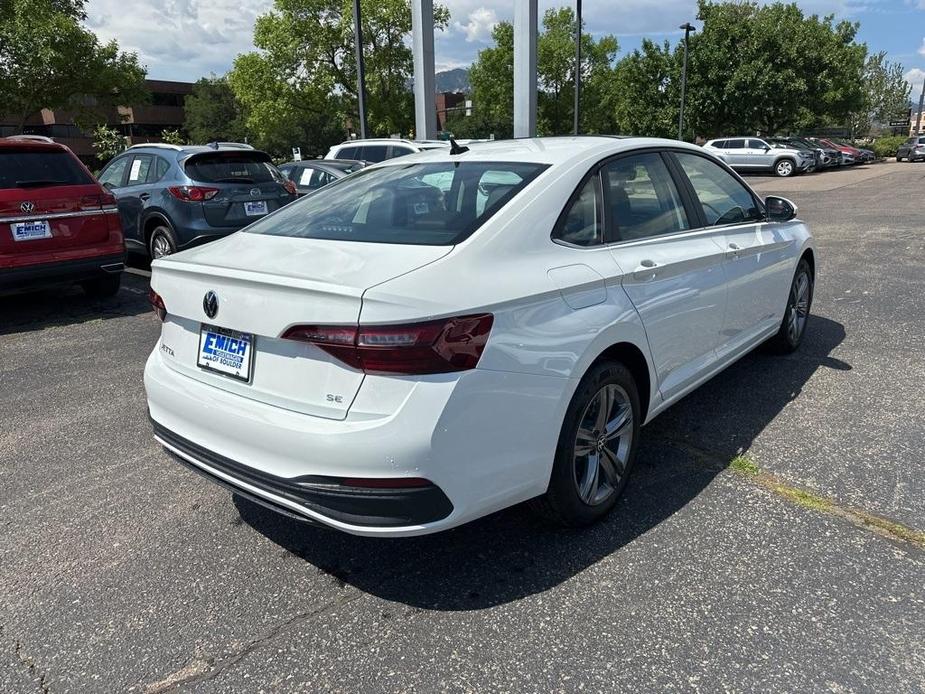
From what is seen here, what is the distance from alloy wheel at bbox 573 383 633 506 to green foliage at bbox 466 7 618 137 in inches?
2497

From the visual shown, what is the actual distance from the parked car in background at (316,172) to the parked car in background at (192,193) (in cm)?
322

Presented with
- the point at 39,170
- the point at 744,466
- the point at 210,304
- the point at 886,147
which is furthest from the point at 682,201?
the point at 886,147

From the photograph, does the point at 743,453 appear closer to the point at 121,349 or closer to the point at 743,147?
the point at 121,349

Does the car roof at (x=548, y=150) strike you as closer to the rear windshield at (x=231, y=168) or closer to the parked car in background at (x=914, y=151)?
the rear windshield at (x=231, y=168)

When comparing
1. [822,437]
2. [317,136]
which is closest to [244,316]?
[822,437]

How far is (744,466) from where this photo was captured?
3580 millimetres

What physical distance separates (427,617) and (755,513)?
1570mm

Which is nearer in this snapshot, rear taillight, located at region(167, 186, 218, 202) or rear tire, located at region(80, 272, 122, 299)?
rear tire, located at region(80, 272, 122, 299)

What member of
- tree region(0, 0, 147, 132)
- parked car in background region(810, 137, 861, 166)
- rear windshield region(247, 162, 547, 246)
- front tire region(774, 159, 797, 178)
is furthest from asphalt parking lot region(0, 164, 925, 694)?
parked car in background region(810, 137, 861, 166)

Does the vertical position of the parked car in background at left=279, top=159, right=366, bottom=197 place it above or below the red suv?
above

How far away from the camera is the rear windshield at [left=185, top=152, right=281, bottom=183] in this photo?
8.30m

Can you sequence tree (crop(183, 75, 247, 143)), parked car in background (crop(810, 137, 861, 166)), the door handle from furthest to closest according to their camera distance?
tree (crop(183, 75, 247, 143))
parked car in background (crop(810, 137, 861, 166))
the door handle

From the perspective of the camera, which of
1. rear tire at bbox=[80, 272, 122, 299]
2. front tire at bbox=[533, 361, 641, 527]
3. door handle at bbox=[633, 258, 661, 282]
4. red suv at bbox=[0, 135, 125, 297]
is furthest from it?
rear tire at bbox=[80, 272, 122, 299]

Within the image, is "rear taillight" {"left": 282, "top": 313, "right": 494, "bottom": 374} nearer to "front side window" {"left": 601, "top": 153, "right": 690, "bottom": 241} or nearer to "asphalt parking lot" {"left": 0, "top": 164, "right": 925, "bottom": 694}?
"asphalt parking lot" {"left": 0, "top": 164, "right": 925, "bottom": 694}
